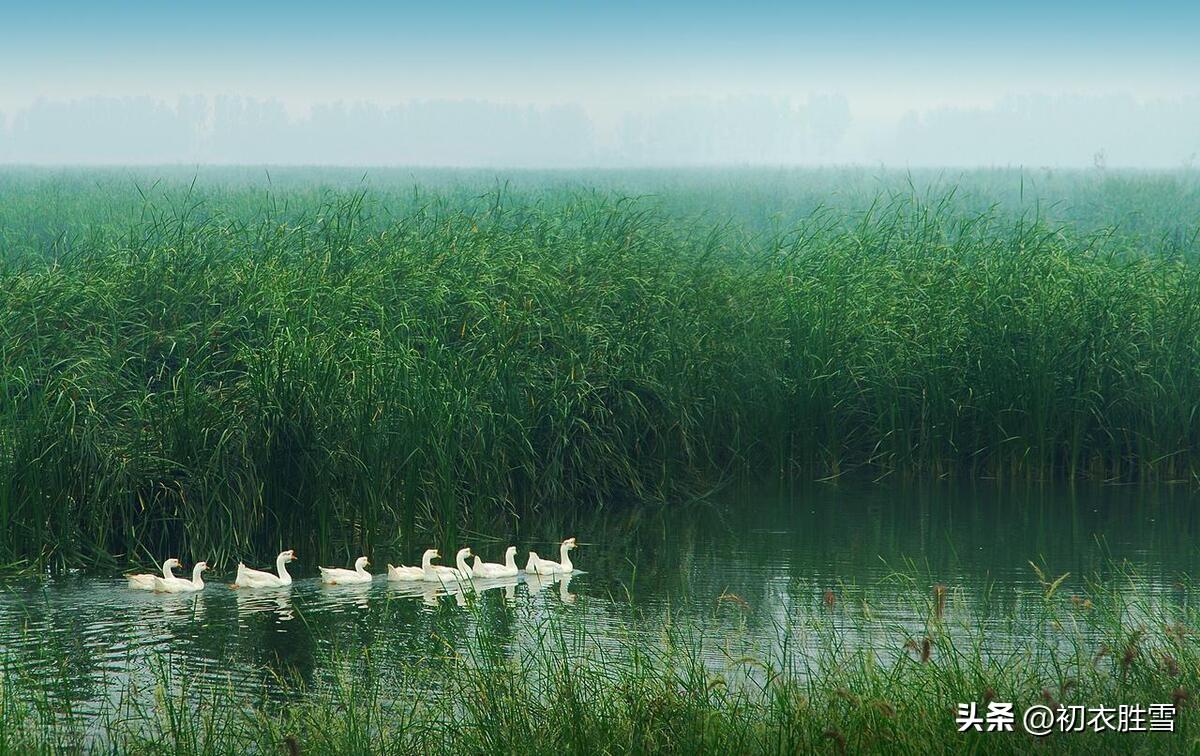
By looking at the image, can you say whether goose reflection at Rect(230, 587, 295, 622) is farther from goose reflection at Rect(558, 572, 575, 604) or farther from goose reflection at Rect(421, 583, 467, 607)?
goose reflection at Rect(558, 572, 575, 604)

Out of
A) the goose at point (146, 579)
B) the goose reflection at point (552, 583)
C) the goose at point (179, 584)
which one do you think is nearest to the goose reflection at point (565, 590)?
the goose reflection at point (552, 583)

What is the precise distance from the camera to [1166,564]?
941 cm

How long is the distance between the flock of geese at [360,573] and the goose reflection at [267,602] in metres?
0.07

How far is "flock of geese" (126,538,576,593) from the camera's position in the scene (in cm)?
839

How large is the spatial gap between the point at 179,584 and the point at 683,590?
9.11ft

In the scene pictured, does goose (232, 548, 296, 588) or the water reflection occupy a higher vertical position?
goose (232, 548, 296, 588)

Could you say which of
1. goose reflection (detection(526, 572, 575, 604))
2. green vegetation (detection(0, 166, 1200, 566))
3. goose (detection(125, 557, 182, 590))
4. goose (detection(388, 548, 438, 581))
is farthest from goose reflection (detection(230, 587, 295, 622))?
goose reflection (detection(526, 572, 575, 604))

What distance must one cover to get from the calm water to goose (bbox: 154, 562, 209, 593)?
75 mm

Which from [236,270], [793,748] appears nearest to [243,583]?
[236,270]

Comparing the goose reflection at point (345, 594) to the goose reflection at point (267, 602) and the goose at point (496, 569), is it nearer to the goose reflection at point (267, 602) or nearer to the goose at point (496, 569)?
the goose reflection at point (267, 602)

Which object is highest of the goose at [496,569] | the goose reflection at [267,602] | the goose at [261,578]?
the goose at [261,578]

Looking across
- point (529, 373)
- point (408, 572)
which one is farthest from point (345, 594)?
point (529, 373)

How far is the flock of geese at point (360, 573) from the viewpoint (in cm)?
839

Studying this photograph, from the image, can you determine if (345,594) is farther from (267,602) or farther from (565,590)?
(565,590)
